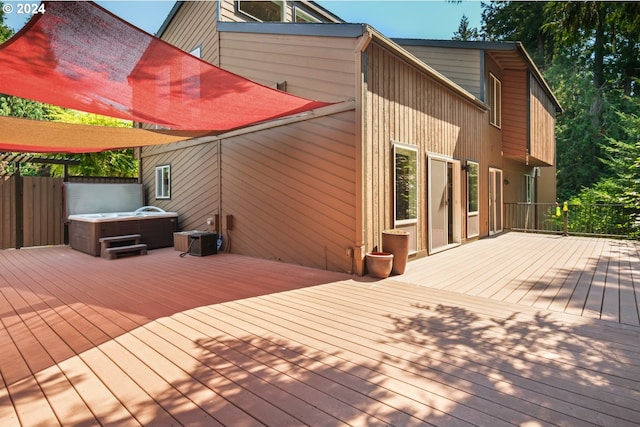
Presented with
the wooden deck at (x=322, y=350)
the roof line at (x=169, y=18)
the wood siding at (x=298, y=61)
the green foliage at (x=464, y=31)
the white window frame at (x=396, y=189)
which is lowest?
the wooden deck at (x=322, y=350)

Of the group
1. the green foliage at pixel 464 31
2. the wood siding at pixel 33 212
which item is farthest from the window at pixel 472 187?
the green foliage at pixel 464 31

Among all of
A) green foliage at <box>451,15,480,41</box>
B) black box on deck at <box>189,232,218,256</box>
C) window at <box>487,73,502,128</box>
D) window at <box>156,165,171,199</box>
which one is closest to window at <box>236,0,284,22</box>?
window at <box>156,165,171,199</box>

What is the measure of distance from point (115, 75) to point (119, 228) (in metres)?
4.93

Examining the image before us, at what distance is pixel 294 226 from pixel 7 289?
157 inches

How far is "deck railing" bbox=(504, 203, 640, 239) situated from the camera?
29.5 feet

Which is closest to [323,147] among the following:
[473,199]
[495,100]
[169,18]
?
[473,199]

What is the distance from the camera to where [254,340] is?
2.74 meters

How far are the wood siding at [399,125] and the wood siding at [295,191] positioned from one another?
35 cm

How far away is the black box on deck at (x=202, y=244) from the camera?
6.81m

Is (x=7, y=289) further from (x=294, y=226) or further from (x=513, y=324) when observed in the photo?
(x=513, y=324)

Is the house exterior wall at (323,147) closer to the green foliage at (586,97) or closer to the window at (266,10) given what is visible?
the window at (266,10)

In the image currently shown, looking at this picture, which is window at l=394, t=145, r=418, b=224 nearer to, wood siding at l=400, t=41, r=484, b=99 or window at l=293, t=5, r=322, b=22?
wood siding at l=400, t=41, r=484, b=99

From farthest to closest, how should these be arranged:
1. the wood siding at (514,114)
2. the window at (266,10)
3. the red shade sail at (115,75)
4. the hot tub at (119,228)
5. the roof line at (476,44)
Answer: the wood siding at (514,114) → the roof line at (476,44) → the window at (266,10) → the hot tub at (119,228) → the red shade sail at (115,75)

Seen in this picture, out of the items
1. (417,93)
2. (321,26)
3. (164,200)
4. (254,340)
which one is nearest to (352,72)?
(321,26)
